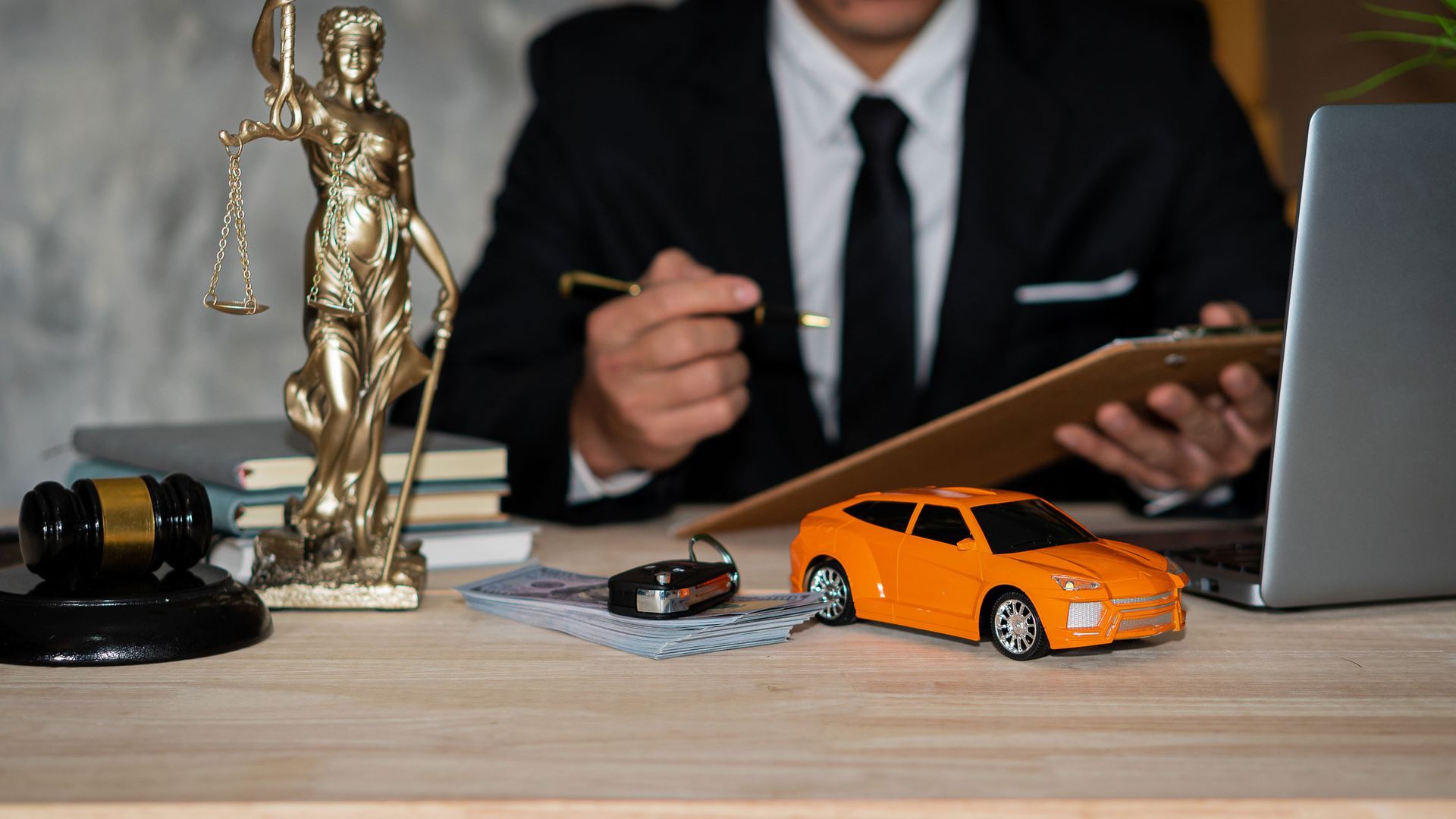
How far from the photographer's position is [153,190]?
97.0 inches

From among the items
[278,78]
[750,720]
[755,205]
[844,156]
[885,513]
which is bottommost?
[750,720]

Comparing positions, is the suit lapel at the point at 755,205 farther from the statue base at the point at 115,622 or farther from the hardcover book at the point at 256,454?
the statue base at the point at 115,622

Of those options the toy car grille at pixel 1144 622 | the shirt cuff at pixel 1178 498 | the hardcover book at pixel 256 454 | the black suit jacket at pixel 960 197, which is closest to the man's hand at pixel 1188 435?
the shirt cuff at pixel 1178 498

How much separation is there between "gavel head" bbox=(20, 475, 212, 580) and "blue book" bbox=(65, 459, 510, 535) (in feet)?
0.59

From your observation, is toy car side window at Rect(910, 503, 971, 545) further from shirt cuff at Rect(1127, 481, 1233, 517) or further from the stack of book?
shirt cuff at Rect(1127, 481, 1233, 517)

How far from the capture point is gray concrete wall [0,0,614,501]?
235 cm

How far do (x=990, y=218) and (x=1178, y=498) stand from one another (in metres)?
0.61

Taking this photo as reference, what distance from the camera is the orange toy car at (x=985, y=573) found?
614 millimetres

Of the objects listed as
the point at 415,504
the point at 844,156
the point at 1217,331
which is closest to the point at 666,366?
the point at 415,504

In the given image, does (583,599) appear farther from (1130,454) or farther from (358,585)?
(1130,454)

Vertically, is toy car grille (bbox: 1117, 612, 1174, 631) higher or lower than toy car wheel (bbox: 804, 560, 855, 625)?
higher

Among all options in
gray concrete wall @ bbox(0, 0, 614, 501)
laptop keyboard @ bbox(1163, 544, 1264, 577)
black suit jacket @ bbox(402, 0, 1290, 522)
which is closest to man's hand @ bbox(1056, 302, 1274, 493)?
laptop keyboard @ bbox(1163, 544, 1264, 577)

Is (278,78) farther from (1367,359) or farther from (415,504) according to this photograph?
(1367,359)

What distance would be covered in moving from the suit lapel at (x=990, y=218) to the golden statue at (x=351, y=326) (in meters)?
1.13
